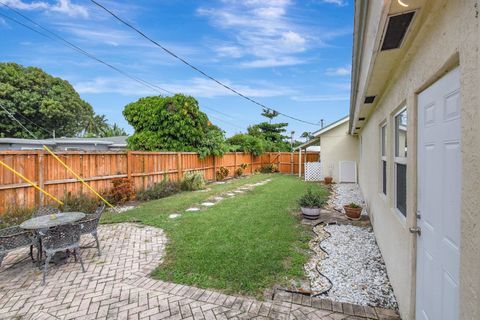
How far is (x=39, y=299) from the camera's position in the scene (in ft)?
10.5

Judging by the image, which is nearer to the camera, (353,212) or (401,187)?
(401,187)

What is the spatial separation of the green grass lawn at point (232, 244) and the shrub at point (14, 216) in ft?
6.21

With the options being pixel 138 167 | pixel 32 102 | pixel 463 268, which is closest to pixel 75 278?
pixel 463 268

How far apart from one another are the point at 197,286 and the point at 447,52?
141 inches

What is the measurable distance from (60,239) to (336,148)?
15094 millimetres

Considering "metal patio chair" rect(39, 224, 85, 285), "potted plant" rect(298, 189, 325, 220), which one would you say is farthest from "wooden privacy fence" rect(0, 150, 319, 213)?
"potted plant" rect(298, 189, 325, 220)

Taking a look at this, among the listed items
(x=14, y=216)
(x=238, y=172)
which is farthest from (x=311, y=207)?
(x=238, y=172)

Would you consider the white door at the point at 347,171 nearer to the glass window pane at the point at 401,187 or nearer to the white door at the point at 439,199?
the glass window pane at the point at 401,187

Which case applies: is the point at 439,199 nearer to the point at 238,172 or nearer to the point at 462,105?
the point at 462,105

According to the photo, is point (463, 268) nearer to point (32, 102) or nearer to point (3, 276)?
point (3, 276)

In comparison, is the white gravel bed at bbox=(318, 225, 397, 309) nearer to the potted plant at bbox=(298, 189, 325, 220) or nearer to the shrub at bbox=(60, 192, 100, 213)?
the potted plant at bbox=(298, 189, 325, 220)

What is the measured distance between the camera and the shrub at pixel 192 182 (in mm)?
12466

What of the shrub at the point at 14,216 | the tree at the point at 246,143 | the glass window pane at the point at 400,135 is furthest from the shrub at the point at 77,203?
the tree at the point at 246,143

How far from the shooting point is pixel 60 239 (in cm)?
392
